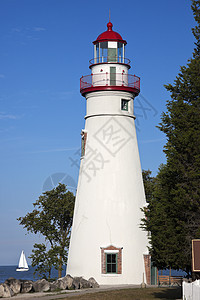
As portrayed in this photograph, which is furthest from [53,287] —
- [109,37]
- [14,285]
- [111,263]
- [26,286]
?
[109,37]

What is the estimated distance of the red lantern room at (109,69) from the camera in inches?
1460

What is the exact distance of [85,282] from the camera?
32906 millimetres

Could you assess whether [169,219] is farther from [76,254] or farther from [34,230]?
[34,230]

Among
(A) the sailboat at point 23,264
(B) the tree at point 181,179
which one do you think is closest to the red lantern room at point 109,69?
(B) the tree at point 181,179

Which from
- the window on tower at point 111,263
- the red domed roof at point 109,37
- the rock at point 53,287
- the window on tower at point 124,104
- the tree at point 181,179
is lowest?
the rock at point 53,287

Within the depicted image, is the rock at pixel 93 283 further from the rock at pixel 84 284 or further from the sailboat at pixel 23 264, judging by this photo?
the sailboat at pixel 23 264

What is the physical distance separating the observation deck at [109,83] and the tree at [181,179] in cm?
1044

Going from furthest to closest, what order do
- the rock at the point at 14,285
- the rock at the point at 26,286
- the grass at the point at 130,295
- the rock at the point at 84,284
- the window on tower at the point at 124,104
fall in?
the window on tower at the point at 124,104 → the rock at the point at 84,284 → the rock at the point at 26,286 → the rock at the point at 14,285 → the grass at the point at 130,295

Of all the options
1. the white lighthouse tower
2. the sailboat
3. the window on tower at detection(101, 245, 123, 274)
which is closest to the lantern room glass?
the white lighthouse tower

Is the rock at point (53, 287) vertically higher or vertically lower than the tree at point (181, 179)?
lower

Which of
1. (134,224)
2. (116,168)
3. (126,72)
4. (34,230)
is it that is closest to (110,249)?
Result: (134,224)

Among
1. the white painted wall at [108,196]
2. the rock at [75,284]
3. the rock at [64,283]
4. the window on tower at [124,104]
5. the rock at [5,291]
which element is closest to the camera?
the rock at [5,291]

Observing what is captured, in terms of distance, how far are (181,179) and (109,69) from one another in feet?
46.7

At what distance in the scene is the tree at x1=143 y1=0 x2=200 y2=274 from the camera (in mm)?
24109
